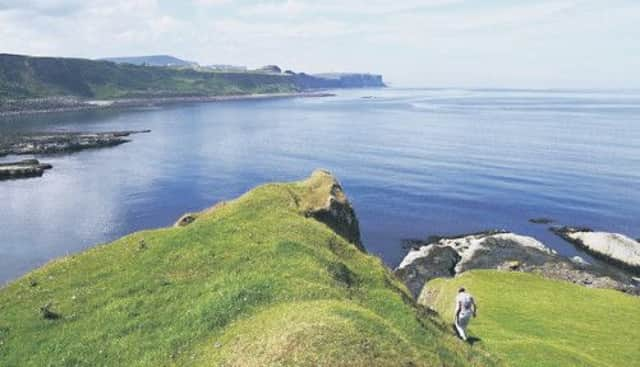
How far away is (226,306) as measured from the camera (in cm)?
2581

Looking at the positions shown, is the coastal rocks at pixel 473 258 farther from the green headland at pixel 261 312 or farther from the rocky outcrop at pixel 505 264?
the green headland at pixel 261 312

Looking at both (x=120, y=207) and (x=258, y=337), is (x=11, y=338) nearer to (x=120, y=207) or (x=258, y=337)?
(x=258, y=337)

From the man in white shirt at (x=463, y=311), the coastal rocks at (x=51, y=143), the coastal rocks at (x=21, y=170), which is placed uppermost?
the man in white shirt at (x=463, y=311)

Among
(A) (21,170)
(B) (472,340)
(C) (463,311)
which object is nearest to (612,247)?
(B) (472,340)

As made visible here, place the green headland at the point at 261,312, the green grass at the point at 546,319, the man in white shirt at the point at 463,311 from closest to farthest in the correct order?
the green headland at the point at 261,312 < the man in white shirt at the point at 463,311 < the green grass at the point at 546,319

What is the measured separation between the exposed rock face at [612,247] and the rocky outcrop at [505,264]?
3.67 m

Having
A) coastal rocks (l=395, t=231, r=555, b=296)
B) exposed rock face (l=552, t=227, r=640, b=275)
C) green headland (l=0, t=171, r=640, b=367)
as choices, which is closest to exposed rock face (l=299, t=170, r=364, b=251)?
green headland (l=0, t=171, r=640, b=367)

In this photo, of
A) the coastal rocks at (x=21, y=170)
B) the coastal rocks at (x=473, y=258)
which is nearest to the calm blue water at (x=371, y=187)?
the coastal rocks at (x=21, y=170)

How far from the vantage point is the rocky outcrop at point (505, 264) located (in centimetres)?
6844

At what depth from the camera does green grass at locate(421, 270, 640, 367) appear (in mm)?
33125

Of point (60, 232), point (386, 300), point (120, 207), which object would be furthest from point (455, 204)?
point (386, 300)

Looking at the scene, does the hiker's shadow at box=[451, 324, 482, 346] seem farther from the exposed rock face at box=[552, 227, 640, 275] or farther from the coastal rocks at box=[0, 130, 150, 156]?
the coastal rocks at box=[0, 130, 150, 156]

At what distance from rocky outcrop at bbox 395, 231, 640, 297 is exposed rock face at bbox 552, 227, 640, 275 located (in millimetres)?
3667

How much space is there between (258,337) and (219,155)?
508 ft
